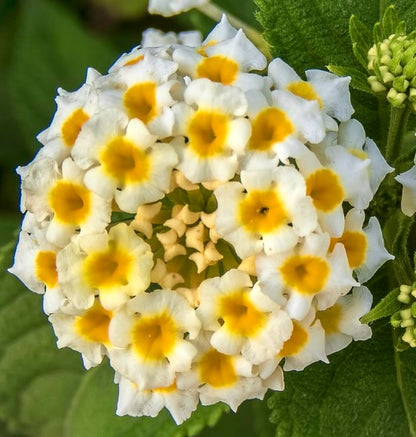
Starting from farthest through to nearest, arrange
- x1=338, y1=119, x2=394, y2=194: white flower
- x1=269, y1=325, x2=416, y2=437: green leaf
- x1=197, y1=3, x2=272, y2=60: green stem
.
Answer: x1=197, y1=3, x2=272, y2=60: green stem
x1=269, y1=325, x2=416, y2=437: green leaf
x1=338, y1=119, x2=394, y2=194: white flower

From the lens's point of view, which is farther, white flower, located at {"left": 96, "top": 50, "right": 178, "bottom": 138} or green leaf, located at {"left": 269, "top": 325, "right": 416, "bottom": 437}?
green leaf, located at {"left": 269, "top": 325, "right": 416, "bottom": 437}

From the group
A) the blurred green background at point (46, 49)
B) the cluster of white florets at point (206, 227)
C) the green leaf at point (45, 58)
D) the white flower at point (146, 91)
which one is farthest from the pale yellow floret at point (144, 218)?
the green leaf at point (45, 58)

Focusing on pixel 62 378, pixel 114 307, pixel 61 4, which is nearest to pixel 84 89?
pixel 114 307

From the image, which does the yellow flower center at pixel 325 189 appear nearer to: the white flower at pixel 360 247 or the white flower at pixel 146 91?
the white flower at pixel 360 247

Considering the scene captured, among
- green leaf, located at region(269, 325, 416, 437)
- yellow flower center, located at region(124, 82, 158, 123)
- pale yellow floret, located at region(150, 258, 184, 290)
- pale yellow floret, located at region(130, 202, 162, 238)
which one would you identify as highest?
yellow flower center, located at region(124, 82, 158, 123)

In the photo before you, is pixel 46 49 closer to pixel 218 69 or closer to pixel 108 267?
pixel 218 69

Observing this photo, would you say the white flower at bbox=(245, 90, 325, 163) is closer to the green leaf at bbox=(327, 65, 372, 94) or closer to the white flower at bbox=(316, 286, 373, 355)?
the green leaf at bbox=(327, 65, 372, 94)

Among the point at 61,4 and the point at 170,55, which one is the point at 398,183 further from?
the point at 61,4

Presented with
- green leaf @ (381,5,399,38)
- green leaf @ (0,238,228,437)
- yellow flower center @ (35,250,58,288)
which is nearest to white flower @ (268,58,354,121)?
green leaf @ (381,5,399,38)
